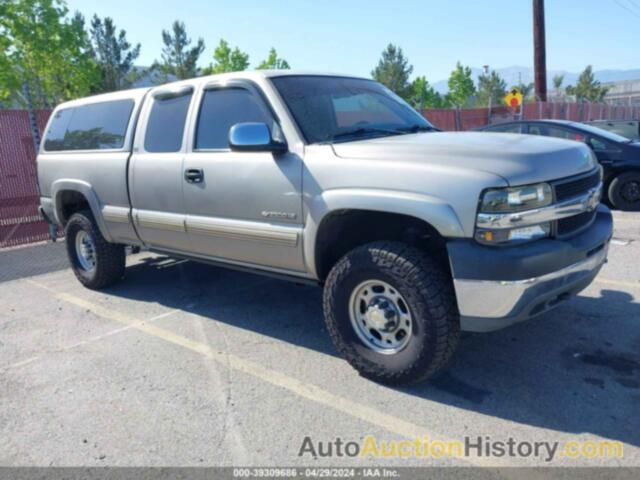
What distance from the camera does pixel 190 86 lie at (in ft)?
14.9

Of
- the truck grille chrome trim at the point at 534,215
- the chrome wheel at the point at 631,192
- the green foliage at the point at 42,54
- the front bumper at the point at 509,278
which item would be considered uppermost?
the green foliage at the point at 42,54

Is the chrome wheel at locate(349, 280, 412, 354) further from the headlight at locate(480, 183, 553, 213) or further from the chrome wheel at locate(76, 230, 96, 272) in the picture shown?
the chrome wheel at locate(76, 230, 96, 272)

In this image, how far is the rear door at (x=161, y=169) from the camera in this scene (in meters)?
4.52

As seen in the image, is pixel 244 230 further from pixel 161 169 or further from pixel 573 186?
pixel 573 186

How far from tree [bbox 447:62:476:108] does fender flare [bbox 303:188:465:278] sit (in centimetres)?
5947

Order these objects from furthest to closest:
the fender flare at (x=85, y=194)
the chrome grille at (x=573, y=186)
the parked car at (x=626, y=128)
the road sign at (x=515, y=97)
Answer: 1. the road sign at (x=515, y=97)
2. the parked car at (x=626, y=128)
3. the fender flare at (x=85, y=194)
4. the chrome grille at (x=573, y=186)

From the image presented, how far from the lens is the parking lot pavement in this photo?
9.53ft

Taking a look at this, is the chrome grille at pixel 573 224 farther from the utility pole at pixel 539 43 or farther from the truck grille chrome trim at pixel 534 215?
the utility pole at pixel 539 43

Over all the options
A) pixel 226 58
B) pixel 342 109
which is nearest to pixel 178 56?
pixel 226 58

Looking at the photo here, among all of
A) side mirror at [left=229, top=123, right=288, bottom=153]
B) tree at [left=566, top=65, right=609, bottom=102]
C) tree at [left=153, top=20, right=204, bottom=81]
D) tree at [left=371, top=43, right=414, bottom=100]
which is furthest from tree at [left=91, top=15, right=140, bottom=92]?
tree at [left=566, top=65, right=609, bottom=102]

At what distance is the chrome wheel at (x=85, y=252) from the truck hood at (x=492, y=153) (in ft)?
11.6

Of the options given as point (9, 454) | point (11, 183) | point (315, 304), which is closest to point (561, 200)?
point (315, 304)

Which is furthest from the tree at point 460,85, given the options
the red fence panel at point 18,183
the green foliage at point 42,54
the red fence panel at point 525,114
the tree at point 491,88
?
the red fence panel at point 18,183

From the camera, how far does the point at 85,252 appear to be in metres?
5.99
